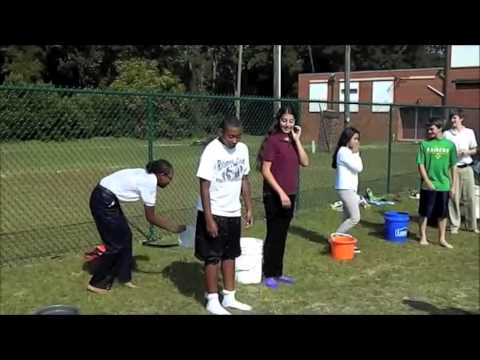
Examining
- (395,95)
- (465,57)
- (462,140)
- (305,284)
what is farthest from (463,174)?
(395,95)

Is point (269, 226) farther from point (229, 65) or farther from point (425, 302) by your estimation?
point (229, 65)

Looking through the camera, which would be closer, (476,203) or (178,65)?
(476,203)

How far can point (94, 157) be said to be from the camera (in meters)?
17.5

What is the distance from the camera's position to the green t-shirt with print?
273 inches

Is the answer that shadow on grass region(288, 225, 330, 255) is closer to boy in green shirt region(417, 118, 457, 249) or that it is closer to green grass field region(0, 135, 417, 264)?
boy in green shirt region(417, 118, 457, 249)

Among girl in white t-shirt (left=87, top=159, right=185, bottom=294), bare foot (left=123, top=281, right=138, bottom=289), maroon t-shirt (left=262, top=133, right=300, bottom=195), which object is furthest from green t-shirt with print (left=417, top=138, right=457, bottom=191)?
bare foot (left=123, top=281, right=138, bottom=289)

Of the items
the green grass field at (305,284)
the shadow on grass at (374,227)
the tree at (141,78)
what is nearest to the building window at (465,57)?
the tree at (141,78)

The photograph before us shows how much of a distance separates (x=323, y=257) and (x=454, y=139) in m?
3.02

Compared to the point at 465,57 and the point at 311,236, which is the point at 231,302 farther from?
the point at 465,57

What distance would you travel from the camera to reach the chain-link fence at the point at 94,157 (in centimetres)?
745

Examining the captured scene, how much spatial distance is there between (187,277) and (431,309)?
8.53 ft

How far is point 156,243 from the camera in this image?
6996 millimetres

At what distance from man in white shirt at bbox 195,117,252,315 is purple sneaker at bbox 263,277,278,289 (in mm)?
886

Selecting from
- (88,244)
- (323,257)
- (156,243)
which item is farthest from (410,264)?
(88,244)
